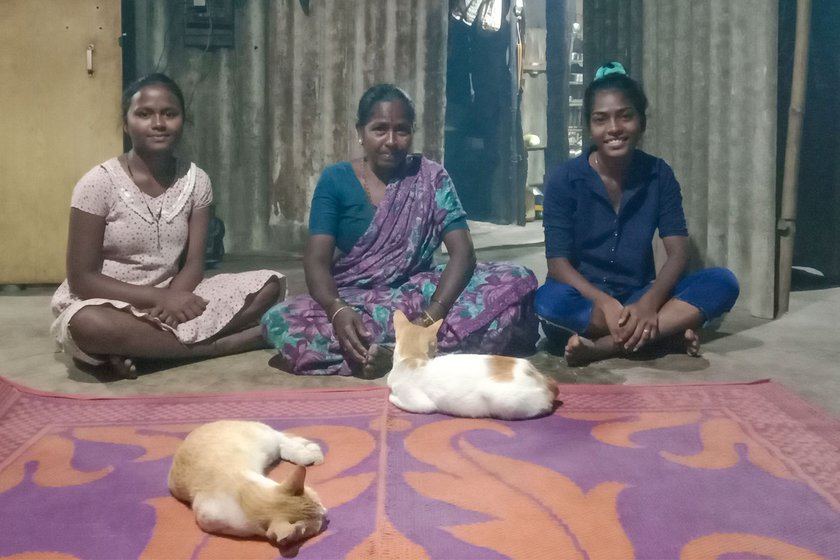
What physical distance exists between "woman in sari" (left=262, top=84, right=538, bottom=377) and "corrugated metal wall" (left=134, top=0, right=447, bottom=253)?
2.72 m

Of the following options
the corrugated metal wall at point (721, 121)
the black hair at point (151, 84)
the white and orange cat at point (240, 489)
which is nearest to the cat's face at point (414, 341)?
the white and orange cat at point (240, 489)

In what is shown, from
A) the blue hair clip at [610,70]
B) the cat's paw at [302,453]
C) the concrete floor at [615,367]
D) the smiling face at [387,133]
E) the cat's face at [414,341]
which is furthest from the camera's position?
the blue hair clip at [610,70]

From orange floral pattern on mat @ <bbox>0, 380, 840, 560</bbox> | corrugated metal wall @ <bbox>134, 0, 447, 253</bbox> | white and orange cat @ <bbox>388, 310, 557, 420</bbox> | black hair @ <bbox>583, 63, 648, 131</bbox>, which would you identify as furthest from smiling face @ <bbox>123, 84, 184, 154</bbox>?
corrugated metal wall @ <bbox>134, 0, 447, 253</bbox>

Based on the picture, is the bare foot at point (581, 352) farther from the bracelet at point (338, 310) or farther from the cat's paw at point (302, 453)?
the cat's paw at point (302, 453)

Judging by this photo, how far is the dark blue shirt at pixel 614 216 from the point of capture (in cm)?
311

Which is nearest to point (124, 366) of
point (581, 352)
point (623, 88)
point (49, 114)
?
point (581, 352)

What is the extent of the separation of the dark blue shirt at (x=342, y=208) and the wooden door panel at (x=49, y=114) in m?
2.09

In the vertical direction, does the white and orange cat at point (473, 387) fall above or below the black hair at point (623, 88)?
below

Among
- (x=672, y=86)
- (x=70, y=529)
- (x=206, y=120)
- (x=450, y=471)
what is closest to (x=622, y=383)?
(x=450, y=471)

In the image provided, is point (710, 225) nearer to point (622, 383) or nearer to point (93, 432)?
point (622, 383)

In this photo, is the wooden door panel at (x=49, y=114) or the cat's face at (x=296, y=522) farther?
the wooden door panel at (x=49, y=114)

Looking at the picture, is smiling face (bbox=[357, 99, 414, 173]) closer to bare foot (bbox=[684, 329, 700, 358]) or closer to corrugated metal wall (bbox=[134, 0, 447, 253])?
bare foot (bbox=[684, 329, 700, 358])

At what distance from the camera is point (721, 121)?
3.95 meters

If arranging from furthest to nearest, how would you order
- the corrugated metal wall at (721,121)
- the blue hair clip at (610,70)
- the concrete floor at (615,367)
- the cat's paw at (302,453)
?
the corrugated metal wall at (721,121), the blue hair clip at (610,70), the concrete floor at (615,367), the cat's paw at (302,453)
